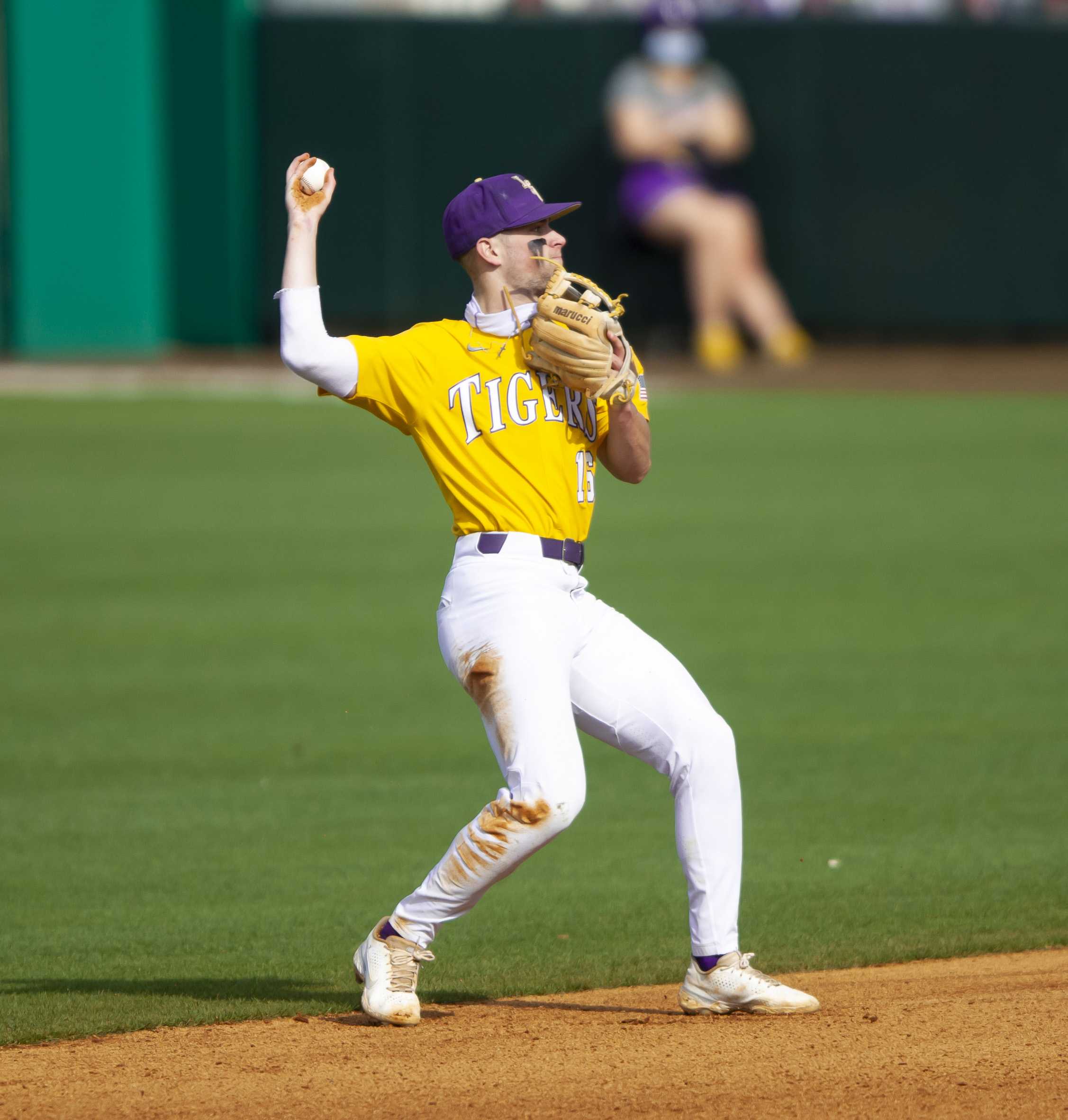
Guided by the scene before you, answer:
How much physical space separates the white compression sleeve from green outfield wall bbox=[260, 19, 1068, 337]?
2191 cm

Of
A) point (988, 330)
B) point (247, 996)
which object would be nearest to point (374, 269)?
point (988, 330)

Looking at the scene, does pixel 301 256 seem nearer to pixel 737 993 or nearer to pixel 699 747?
pixel 699 747

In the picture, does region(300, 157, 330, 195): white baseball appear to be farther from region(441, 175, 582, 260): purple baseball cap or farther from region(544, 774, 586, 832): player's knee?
region(544, 774, 586, 832): player's knee

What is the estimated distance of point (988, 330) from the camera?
27.3 m

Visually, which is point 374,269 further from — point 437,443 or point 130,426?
point 437,443

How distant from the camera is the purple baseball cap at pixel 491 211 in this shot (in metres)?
4.36

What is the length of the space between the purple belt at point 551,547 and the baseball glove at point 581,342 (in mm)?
357

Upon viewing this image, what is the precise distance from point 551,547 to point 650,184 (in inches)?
855

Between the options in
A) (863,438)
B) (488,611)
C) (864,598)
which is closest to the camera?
(488,611)

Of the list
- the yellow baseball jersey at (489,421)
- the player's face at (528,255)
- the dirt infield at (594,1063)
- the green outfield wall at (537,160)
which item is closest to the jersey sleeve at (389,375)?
the yellow baseball jersey at (489,421)

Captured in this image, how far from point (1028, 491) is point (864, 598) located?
498cm

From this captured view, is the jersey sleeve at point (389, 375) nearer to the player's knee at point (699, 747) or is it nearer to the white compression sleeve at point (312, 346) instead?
the white compression sleeve at point (312, 346)

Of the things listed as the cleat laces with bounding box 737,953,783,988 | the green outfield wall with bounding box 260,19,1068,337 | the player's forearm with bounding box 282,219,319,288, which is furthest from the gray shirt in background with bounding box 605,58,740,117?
the cleat laces with bounding box 737,953,783,988

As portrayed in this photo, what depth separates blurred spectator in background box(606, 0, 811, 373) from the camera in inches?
1002
